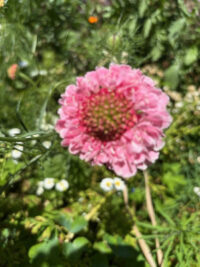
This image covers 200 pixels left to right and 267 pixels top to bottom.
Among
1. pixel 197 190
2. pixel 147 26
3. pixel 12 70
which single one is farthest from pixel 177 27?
pixel 12 70

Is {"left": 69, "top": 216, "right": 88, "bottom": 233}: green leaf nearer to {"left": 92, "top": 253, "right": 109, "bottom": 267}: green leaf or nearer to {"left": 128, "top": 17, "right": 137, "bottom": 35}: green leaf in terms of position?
{"left": 92, "top": 253, "right": 109, "bottom": 267}: green leaf

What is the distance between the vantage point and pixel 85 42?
1.73 m

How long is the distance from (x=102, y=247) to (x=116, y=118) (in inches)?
29.7

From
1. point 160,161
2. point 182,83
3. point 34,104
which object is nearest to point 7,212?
point 34,104

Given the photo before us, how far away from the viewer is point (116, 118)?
0.78m

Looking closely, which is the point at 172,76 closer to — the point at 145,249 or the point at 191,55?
the point at 191,55

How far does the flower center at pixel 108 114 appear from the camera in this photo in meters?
0.78

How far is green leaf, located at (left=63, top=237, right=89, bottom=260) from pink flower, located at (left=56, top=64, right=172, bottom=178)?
0.47m

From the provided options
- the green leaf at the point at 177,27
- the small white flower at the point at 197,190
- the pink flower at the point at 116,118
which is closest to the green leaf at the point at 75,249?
the pink flower at the point at 116,118

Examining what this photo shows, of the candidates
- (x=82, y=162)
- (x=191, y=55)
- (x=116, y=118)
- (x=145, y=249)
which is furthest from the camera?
(x=191, y=55)

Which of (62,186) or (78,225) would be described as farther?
(62,186)

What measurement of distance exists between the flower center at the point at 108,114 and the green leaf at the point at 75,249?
21.0 inches

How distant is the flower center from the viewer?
0.78 meters

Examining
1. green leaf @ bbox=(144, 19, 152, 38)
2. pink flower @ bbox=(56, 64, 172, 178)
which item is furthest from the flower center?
green leaf @ bbox=(144, 19, 152, 38)
